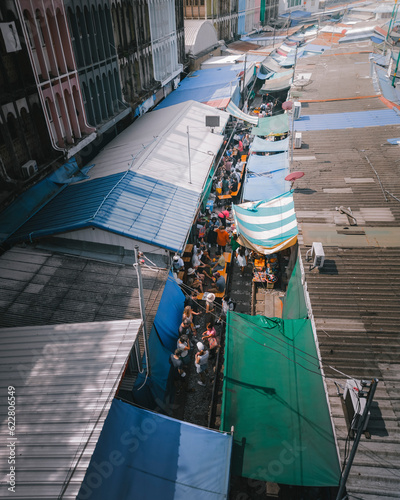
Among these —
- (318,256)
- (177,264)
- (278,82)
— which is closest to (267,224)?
(177,264)

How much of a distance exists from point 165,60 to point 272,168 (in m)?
14.5

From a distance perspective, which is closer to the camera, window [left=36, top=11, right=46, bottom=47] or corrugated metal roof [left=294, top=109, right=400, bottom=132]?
window [left=36, top=11, right=46, bottom=47]

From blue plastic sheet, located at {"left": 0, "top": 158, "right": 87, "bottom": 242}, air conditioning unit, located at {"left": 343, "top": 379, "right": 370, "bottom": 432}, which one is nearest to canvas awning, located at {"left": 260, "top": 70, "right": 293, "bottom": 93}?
blue plastic sheet, located at {"left": 0, "top": 158, "right": 87, "bottom": 242}

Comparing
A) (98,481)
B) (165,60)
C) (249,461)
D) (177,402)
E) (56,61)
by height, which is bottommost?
(177,402)

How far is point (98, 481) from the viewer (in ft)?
23.6

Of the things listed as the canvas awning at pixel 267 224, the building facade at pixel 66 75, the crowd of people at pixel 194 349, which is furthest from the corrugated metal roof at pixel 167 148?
the crowd of people at pixel 194 349

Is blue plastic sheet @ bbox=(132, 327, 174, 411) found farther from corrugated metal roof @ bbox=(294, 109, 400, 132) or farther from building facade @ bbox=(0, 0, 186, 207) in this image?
corrugated metal roof @ bbox=(294, 109, 400, 132)

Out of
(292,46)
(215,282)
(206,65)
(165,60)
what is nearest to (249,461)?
(215,282)

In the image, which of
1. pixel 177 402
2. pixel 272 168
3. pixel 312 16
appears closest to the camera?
pixel 177 402

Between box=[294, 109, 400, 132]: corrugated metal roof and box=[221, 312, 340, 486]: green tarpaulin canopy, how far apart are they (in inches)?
614

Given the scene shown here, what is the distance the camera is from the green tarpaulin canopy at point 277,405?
311 inches

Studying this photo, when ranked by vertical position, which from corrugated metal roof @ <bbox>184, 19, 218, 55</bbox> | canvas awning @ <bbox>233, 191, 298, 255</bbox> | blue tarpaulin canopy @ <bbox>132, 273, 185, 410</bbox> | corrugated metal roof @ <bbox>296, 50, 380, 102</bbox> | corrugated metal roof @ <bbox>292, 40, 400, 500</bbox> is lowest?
blue tarpaulin canopy @ <bbox>132, 273, 185, 410</bbox>

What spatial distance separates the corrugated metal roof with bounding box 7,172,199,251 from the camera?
1267 centimetres

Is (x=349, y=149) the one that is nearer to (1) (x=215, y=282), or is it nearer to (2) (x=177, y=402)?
(1) (x=215, y=282)
